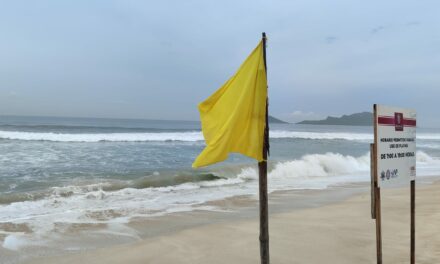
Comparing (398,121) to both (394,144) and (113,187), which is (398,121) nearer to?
(394,144)

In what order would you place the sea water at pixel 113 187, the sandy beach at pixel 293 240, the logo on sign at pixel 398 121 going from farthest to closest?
1. the sea water at pixel 113 187
2. the sandy beach at pixel 293 240
3. the logo on sign at pixel 398 121

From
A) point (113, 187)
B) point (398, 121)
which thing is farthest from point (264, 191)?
point (113, 187)

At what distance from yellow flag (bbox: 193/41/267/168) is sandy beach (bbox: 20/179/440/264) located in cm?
263

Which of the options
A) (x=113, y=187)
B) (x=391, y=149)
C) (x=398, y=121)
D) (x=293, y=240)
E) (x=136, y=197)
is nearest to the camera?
(x=391, y=149)

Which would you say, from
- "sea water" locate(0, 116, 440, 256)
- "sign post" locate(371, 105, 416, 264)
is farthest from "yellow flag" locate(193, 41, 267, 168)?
"sea water" locate(0, 116, 440, 256)

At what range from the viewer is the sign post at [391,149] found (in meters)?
3.57

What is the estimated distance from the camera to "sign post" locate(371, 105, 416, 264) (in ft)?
11.7

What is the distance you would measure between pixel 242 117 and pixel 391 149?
64.8 inches

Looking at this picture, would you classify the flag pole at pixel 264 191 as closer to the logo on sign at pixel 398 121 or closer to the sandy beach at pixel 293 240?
the logo on sign at pixel 398 121

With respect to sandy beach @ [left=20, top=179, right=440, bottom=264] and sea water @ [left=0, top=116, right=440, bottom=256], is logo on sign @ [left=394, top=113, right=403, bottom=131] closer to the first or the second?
sandy beach @ [left=20, top=179, right=440, bottom=264]

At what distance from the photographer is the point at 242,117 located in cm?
323

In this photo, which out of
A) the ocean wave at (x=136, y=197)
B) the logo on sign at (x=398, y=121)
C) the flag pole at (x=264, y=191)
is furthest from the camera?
the ocean wave at (x=136, y=197)

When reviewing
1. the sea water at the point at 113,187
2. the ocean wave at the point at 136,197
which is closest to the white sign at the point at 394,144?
the sea water at the point at 113,187

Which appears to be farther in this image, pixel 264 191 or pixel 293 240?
pixel 293 240
